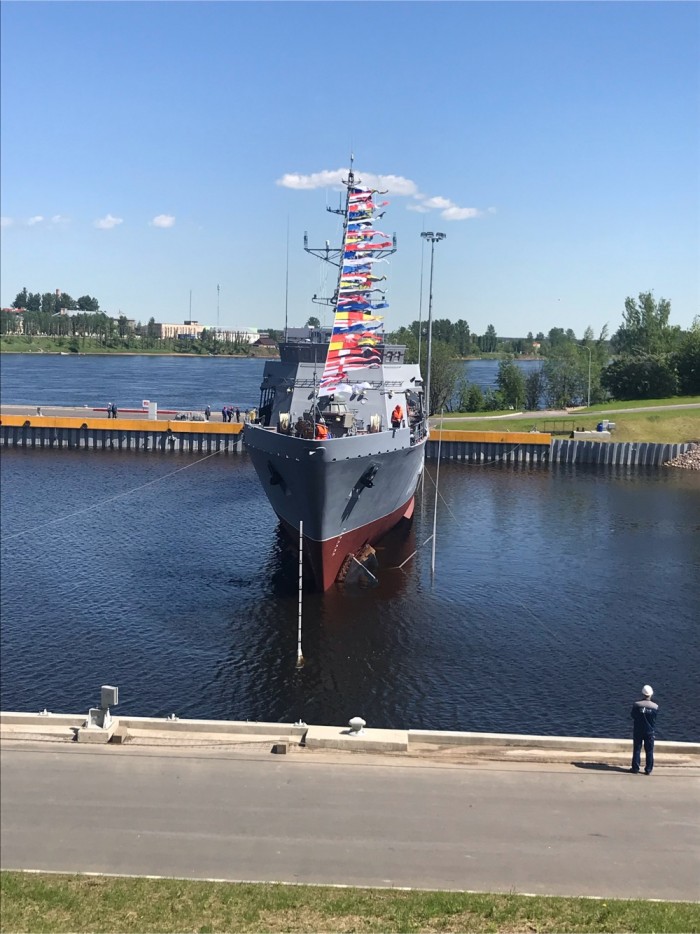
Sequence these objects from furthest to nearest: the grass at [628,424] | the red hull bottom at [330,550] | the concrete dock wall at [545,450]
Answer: the grass at [628,424] < the concrete dock wall at [545,450] < the red hull bottom at [330,550]

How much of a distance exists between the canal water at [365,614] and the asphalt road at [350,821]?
753 cm

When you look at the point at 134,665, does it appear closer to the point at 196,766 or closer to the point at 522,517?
the point at 196,766

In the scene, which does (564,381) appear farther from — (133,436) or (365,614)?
(365,614)

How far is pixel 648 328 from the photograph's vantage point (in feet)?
365

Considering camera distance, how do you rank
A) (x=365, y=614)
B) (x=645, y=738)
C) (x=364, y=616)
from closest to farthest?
(x=645, y=738)
(x=364, y=616)
(x=365, y=614)

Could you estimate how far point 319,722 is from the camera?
2147 cm

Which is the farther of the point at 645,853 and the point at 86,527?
the point at 86,527

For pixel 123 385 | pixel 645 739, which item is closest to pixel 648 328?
pixel 123 385

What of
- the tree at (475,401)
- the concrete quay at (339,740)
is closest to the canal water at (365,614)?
the concrete quay at (339,740)

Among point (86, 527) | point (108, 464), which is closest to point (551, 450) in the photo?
point (108, 464)

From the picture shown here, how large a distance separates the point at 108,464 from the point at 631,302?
7991 cm

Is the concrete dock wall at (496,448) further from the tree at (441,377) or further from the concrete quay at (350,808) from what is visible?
the concrete quay at (350,808)

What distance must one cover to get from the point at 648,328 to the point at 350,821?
108552mm

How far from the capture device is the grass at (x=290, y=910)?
10.1 meters
